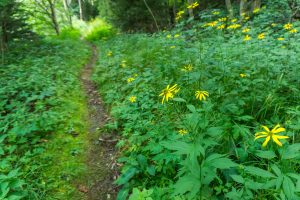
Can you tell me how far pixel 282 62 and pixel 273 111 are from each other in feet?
3.11

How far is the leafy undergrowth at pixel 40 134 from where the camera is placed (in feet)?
8.80

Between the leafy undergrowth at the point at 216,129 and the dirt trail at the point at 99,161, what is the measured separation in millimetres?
207

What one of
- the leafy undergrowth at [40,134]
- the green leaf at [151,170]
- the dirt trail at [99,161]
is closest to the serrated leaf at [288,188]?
the green leaf at [151,170]

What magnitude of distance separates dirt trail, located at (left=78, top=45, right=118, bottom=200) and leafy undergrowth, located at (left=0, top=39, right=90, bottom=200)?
148 mm

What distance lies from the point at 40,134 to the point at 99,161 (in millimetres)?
1166

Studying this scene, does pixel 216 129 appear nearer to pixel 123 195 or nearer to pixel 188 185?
Answer: pixel 188 185

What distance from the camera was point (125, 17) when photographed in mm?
12930

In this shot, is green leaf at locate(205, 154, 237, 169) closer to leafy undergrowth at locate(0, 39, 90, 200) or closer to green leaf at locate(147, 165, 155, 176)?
green leaf at locate(147, 165, 155, 176)

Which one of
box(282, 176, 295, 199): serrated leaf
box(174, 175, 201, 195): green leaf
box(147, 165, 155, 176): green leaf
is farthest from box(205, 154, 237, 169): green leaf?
box(147, 165, 155, 176): green leaf

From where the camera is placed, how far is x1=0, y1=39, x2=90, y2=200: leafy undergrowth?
2684 millimetres

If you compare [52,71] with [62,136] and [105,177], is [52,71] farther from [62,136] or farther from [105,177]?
[105,177]

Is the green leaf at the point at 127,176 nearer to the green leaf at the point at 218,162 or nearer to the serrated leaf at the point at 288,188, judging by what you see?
the green leaf at the point at 218,162

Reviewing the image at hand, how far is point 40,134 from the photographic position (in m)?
3.67

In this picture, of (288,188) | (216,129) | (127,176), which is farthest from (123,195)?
(288,188)
